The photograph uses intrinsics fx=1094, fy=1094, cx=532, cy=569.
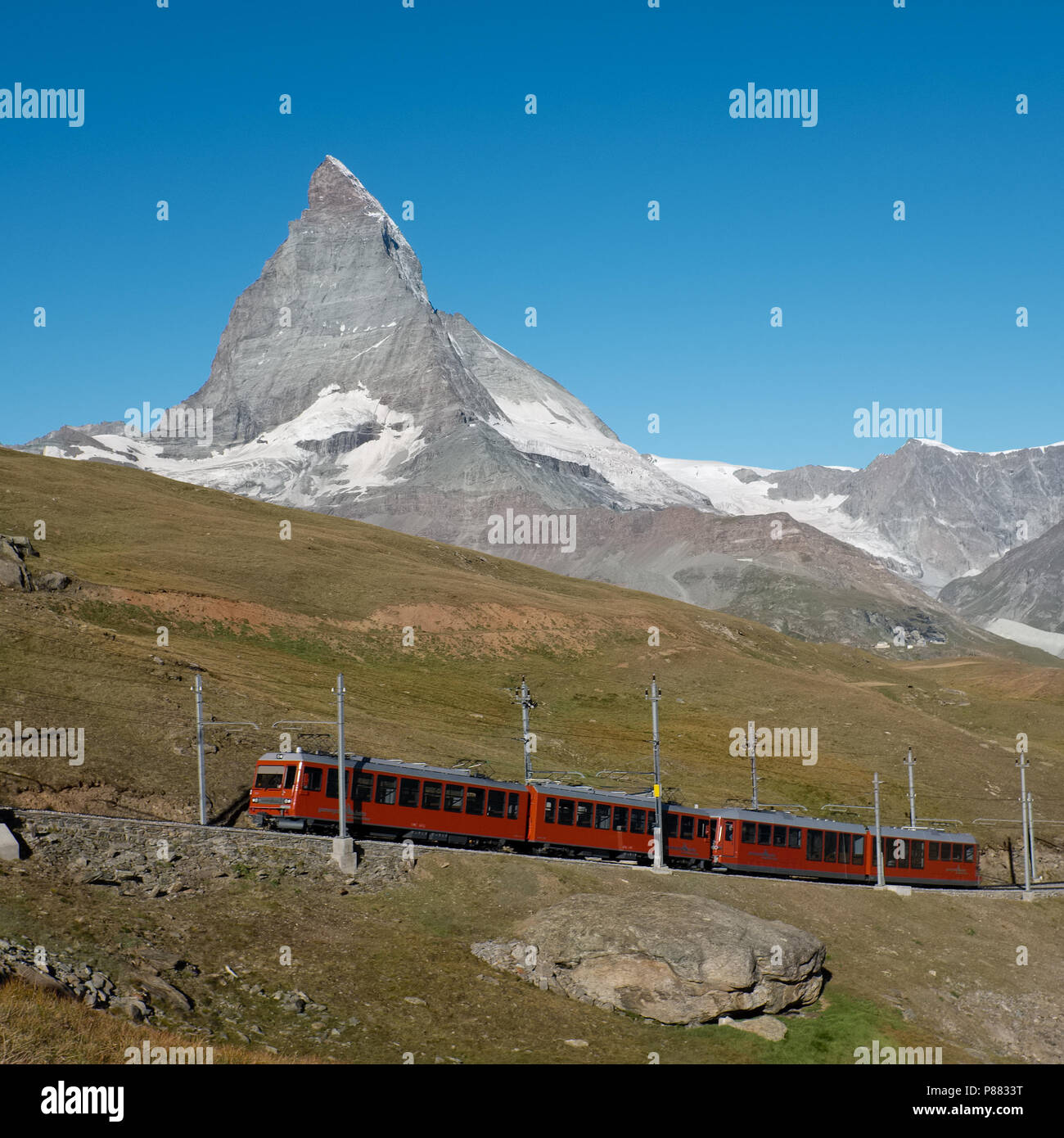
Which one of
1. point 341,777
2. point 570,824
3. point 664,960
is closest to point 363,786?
point 341,777

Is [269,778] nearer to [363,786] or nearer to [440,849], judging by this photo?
[363,786]

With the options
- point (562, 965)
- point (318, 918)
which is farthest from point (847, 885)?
point (318, 918)

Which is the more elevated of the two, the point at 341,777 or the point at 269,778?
the point at 341,777

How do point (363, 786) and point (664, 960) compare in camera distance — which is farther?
point (363, 786)

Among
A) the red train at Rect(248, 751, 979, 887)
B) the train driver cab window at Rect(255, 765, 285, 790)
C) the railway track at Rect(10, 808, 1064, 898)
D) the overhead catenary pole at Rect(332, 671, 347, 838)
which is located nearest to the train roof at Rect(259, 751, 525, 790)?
the red train at Rect(248, 751, 979, 887)

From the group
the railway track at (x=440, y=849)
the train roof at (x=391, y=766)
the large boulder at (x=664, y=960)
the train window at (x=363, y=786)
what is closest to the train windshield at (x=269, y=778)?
the train roof at (x=391, y=766)

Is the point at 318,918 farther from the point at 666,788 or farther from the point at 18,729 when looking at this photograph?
the point at 666,788

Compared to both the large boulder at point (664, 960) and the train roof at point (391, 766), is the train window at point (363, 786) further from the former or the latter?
the large boulder at point (664, 960)
